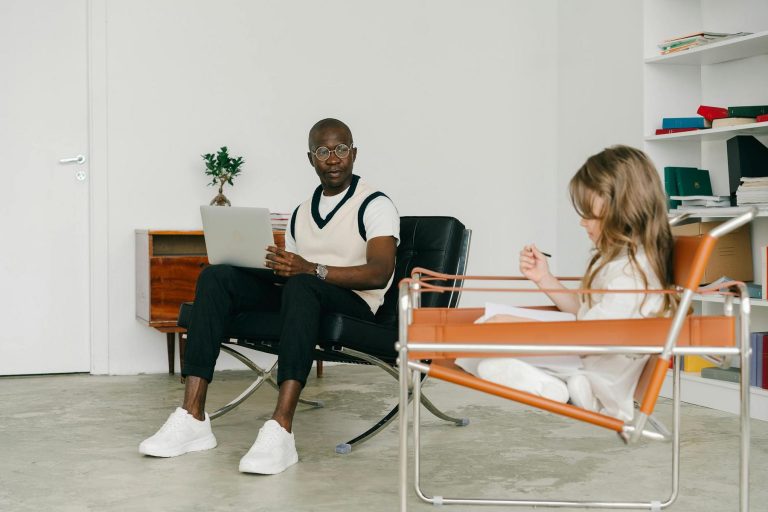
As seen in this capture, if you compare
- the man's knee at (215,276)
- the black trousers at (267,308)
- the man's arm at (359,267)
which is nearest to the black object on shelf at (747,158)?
the man's arm at (359,267)

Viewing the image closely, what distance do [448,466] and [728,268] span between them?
190 centimetres

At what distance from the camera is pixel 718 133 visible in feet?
13.6

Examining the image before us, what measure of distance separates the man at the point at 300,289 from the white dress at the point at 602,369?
2.80 ft

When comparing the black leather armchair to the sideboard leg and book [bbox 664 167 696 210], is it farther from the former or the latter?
book [bbox 664 167 696 210]

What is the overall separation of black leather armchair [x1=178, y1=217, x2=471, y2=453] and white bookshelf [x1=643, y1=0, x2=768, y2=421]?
1298 millimetres

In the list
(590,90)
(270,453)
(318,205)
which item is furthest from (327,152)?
(590,90)

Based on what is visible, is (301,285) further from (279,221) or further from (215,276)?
(279,221)

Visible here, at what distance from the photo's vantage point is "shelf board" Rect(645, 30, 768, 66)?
3.91m

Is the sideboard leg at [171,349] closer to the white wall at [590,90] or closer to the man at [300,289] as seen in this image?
the man at [300,289]

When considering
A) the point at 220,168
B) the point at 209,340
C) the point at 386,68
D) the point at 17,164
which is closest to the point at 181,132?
the point at 220,168

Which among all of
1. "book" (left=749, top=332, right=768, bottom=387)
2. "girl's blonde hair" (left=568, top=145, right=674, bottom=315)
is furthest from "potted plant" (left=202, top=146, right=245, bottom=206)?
"girl's blonde hair" (left=568, top=145, right=674, bottom=315)

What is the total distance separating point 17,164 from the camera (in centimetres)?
461

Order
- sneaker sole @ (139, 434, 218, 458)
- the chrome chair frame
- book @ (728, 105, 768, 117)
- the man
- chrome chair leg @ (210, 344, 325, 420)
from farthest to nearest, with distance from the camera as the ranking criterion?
book @ (728, 105, 768, 117)
chrome chair leg @ (210, 344, 325, 420)
sneaker sole @ (139, 434, 218, 458)
the man
the chrome chair frame

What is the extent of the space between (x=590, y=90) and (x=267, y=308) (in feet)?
9.23
